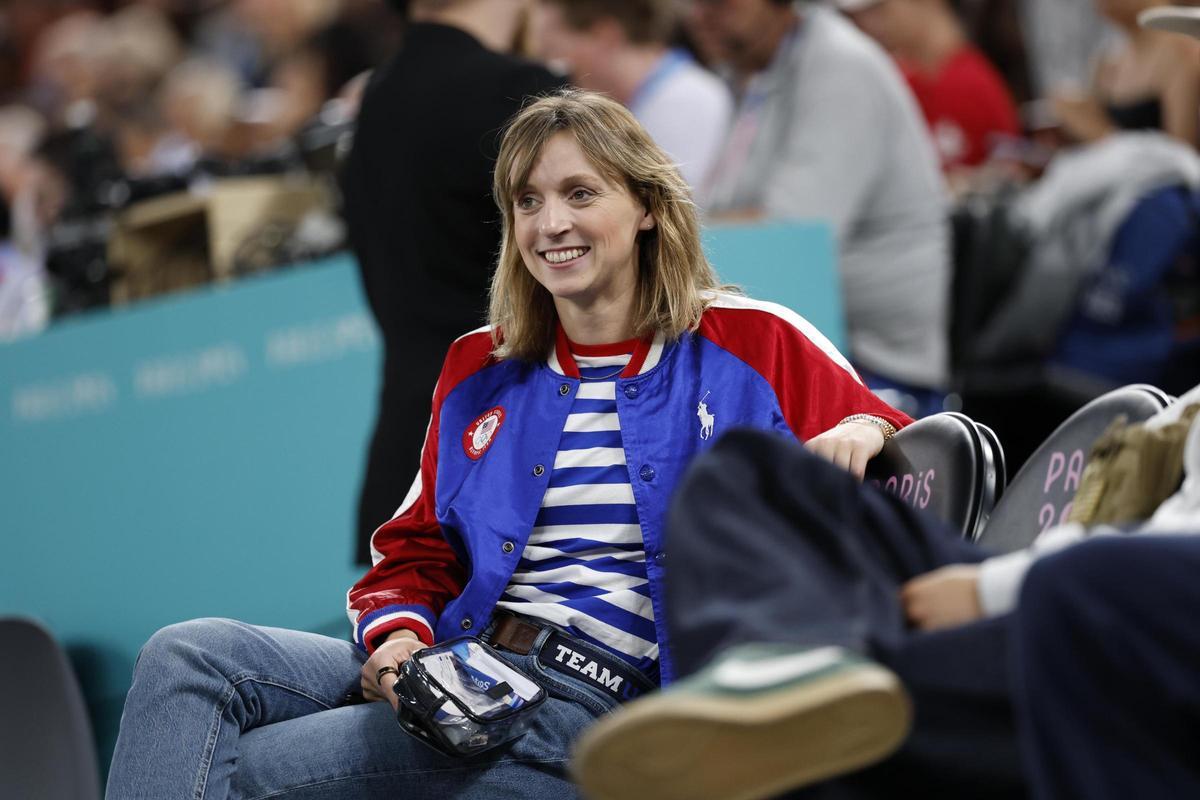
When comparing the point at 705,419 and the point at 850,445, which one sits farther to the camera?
the point at 705,419

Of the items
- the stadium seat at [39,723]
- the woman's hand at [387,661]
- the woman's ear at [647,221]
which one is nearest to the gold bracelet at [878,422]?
the woman's ear at [647,221]

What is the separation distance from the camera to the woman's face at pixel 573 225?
202cm

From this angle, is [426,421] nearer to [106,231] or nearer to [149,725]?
[149,725]

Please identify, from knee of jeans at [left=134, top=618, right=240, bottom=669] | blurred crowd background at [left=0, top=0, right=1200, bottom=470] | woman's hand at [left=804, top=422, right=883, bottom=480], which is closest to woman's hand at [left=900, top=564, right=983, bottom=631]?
woman's hand at [left=804, top=422, right=883, bottom=480]

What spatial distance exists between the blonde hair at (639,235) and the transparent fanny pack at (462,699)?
44 cm

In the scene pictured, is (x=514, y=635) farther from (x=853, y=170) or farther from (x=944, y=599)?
(x=853, y=170)

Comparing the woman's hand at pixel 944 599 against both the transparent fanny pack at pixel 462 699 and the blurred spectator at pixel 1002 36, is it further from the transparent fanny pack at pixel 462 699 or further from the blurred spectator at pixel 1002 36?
the blurred spectator at pixel 1002 36

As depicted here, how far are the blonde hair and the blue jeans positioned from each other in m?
0.42

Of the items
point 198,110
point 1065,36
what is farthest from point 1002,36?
point 198,110

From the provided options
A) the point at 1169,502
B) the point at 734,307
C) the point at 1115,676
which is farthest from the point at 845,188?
the point at 1115,676

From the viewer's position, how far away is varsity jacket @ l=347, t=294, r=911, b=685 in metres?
1.97

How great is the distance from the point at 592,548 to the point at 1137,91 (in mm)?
3044

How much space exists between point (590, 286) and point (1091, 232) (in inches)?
102

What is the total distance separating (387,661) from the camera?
1956 millimetres
